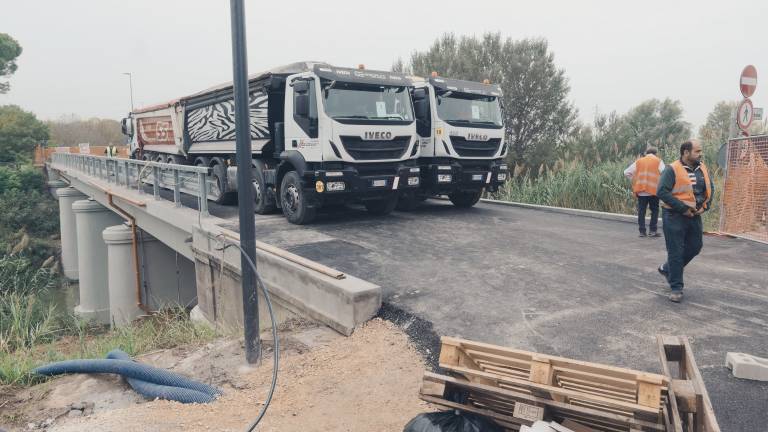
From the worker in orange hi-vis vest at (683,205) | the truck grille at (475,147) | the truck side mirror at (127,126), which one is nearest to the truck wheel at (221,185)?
the truck grille at (475,147)

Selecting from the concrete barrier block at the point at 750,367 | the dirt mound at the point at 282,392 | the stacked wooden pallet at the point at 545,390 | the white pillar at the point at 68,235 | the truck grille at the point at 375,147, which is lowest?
the white pillar at the point at 68,235

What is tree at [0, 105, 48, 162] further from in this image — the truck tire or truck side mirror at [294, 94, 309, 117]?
truck side mirror at [294, 94, 309, 117]

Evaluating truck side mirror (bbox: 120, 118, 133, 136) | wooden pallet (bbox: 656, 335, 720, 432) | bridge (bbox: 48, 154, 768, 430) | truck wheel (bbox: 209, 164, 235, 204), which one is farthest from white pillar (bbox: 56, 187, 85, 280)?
wooden pallet (bbox: 656, 335, 720, 432)

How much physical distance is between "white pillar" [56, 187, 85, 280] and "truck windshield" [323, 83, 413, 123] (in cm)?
2158

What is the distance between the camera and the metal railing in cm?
969

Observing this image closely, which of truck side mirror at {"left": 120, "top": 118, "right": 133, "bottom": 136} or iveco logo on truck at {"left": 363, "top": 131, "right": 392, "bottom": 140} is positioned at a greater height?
truck side mirror at {"left": 120, "top": 118, "right": 133, "bottom": 136}

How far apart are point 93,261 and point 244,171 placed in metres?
16.4

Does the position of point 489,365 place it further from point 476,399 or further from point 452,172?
point 452,172

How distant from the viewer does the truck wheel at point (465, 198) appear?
43.2ft

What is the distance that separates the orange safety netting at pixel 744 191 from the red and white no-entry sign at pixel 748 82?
0.90 metres

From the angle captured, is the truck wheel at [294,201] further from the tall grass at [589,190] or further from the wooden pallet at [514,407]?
the wooden pallet at [514,407]

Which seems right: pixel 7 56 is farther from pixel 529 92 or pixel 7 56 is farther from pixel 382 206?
pixel 382 206

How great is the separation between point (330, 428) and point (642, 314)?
342 cm

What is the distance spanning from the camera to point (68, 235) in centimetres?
2664
